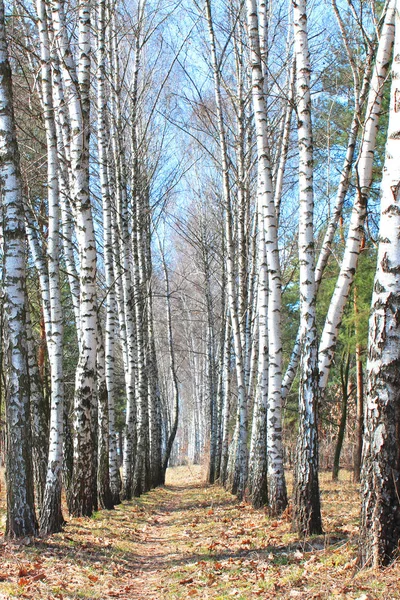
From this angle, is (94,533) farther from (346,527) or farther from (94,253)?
(94,253)

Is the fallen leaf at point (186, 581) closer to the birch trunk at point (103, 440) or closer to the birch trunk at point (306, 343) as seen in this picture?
the birch trunk at point (306, 343)

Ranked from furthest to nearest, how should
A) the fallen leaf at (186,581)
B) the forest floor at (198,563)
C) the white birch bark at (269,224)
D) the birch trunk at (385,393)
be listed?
the white birch bark at (269,224) → the fallen leaf at (186,581) → the forest floor at (198,563) → the birch trunk at (385,393)

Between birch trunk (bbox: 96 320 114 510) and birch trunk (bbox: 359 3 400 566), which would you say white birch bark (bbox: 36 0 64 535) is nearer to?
birch trunk (bbox: 96 320 114 510)

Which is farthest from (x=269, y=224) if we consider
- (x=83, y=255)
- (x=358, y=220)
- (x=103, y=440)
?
(x=103, y=440)

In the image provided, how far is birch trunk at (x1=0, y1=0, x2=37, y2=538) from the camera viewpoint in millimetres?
6441

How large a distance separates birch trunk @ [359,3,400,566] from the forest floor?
24 cm

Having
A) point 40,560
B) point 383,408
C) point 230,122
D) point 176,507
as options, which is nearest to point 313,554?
point 383,408

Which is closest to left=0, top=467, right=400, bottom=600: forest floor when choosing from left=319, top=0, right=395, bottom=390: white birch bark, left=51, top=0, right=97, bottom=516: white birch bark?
left=51, top=0, right=97, bottom=516: white birch bark

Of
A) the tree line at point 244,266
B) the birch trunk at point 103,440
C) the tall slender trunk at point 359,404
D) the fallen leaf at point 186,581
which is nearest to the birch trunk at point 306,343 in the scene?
the tree line at point 244,266

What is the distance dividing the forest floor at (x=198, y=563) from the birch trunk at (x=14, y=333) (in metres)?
0.43

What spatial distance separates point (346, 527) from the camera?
6.93 m

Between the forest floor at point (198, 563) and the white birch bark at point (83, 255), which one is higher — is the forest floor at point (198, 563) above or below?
below

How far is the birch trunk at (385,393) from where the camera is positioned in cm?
429

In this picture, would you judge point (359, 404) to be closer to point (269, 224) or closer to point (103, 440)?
point (103, 440)
